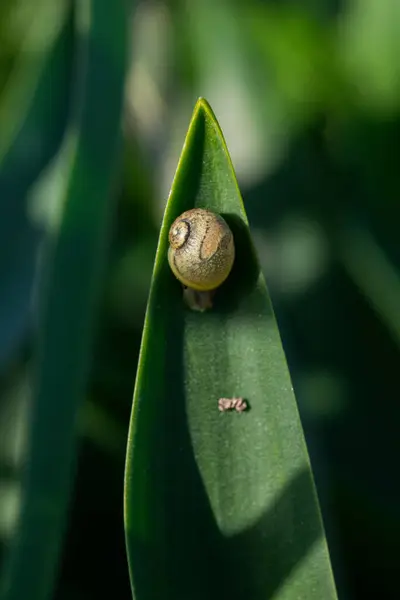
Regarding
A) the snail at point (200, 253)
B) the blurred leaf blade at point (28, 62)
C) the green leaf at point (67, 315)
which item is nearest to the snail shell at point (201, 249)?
the snail at point (200, 253)

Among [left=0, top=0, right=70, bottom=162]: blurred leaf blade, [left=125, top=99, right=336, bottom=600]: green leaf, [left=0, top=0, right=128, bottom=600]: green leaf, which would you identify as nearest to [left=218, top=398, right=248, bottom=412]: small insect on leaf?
[left=125, top=99, right=336, bottom=600]: green leaf

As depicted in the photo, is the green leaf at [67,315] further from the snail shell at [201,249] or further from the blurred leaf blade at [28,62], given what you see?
the snail shell at [201,249]

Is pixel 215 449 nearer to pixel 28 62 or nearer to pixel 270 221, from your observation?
pixel 270 221

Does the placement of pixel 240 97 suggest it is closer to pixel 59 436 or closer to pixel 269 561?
pixel 59 436

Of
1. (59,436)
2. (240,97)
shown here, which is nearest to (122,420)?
(59,436)

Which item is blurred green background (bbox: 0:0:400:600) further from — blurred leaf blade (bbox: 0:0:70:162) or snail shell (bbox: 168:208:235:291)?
snail shell (bbox: 168:208:235:291)

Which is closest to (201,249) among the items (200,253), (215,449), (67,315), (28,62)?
(200,253)
